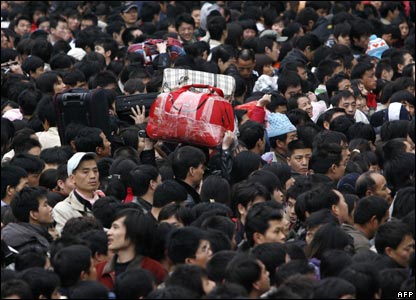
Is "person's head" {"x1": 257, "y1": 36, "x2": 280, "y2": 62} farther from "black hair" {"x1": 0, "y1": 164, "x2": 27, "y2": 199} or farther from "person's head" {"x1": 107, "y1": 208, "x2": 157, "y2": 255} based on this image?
"person's head" {"x1": 107, "y1": 208, "x2": 157, "y2": 255}

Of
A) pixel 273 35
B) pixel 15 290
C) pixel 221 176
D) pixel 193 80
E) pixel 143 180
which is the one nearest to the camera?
pixel 15 290

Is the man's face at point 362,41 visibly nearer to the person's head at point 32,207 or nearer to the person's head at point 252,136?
the person's head at point 252,136

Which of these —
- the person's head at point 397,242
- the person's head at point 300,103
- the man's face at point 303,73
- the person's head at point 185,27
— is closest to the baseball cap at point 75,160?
the person's head at point 397,242

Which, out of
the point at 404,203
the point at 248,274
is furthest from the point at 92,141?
the point at 248,274

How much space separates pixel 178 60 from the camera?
13.5 meters

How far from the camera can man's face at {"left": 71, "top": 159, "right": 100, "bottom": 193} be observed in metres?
9.27

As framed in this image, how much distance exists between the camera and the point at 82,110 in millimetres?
10836

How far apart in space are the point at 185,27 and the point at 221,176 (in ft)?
22.7

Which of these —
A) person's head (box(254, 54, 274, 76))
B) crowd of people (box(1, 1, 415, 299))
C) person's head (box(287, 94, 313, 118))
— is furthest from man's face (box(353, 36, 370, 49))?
person's head (box(287, 94, 313, 118))

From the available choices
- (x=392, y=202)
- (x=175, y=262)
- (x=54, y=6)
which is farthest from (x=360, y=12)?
(x=175, y=262)

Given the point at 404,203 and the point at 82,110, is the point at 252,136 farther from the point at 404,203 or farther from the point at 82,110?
the point at 404,203

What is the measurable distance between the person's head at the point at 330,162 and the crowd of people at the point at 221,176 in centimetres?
1

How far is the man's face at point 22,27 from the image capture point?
1747 cm

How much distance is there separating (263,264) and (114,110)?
4496 mm
